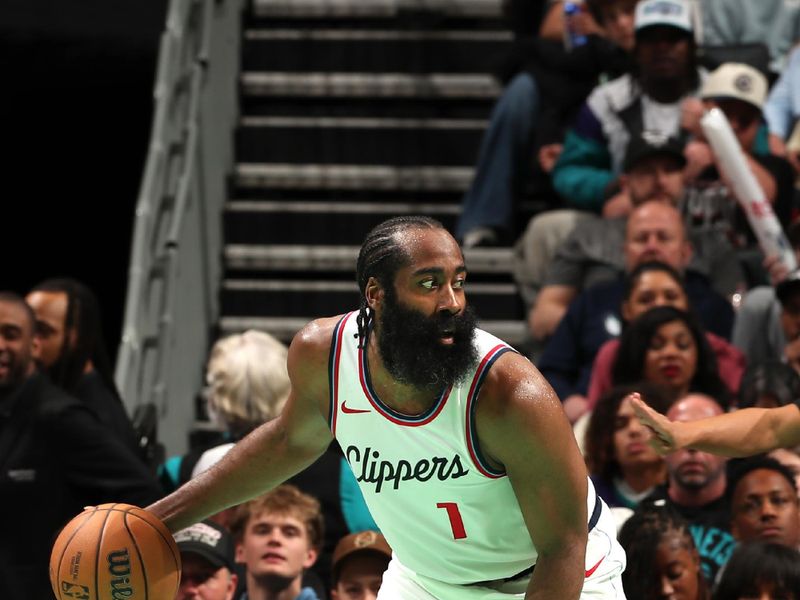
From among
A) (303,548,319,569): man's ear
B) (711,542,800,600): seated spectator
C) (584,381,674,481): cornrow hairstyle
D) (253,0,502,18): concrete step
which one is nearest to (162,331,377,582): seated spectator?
(303,548,319,569): man's ear

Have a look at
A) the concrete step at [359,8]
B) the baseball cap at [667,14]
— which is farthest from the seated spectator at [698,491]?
the concrete step at [359,8]

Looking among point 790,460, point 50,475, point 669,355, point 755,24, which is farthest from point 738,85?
point 50,475

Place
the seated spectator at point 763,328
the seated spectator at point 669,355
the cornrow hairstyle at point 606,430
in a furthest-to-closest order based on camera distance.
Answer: the seated spectator at point 763,328 → the seated spectator at point 669,355 → the cornrow hairstyle at point 606,430

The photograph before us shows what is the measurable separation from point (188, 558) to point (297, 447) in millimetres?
1194

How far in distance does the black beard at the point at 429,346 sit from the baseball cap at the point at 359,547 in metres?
1.62

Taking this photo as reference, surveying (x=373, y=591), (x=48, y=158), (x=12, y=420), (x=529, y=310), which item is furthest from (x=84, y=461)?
(x=48, y=158)

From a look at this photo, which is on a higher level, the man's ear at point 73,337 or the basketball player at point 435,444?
the basketball player at point 435,444

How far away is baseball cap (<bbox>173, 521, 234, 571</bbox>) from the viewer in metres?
5.00

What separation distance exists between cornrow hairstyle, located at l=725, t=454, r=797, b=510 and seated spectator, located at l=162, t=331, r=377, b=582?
1.29 meters

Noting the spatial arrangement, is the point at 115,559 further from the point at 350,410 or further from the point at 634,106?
the point at 634,106

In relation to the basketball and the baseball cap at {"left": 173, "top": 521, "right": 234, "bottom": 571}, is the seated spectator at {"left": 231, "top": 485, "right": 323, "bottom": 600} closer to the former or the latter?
the baseball cap at {"left": 173, "top": 521, "right": 234, "bottom": 571}

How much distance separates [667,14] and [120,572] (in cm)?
469

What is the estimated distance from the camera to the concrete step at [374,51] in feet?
29.2

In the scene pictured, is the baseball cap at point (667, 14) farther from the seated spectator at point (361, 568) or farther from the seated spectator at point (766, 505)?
the seated spectator at point (361, 568)
